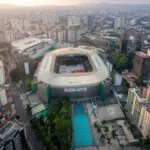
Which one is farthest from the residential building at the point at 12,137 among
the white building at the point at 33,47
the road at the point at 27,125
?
the white building at the point at 33,47

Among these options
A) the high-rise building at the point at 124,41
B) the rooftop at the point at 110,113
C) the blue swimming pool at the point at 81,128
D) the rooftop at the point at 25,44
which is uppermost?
the high-rise building at the point at 124,41

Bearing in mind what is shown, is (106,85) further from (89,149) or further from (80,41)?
(80,41)

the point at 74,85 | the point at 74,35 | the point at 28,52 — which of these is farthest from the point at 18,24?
the point at 74,85

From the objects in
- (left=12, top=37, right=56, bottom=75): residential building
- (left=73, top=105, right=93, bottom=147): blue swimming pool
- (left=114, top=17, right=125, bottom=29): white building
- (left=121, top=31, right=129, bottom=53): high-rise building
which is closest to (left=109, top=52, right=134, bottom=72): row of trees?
(left=121, top=31, right=129, bottom=53): high-rise building

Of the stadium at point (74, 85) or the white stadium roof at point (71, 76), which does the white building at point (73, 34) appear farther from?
the stadium at point (74, 85)

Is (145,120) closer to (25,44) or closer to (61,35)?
(25,44)

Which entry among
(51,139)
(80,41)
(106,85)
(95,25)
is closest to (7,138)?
(51,139)
